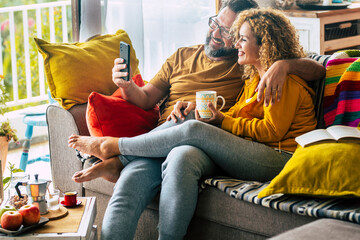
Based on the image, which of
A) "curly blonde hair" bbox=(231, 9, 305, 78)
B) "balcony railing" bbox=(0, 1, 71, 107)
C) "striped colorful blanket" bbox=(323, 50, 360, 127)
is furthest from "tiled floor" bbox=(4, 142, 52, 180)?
"striped colorful blanket" bbox=(323, 50, 360, 127)

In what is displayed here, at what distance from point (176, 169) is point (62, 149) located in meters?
0.76

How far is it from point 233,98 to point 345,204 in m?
0.81

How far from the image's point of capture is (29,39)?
15.3ft

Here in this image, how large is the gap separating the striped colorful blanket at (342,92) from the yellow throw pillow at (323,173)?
1.01ft

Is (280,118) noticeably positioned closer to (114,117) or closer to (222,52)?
(222,52)

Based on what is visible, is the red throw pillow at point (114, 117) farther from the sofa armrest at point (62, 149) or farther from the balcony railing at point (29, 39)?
the balcony railing at point (29, 39)

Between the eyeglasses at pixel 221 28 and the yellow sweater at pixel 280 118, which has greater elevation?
the eyeglasses at pixel 221 28

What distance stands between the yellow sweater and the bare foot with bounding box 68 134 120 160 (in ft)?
1.50

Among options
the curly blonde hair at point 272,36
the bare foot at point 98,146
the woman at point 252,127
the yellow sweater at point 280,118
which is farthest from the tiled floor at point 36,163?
the curly blonde hair at point 272,36

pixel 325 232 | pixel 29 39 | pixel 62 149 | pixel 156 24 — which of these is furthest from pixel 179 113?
pixel 29 39

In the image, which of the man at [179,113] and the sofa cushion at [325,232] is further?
the man at [179,113]

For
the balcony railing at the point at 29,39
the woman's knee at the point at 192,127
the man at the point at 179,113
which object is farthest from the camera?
the balcony railing at the point at 29,39

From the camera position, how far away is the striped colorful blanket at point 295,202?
5.11 feet

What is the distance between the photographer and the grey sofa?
1727 mm
